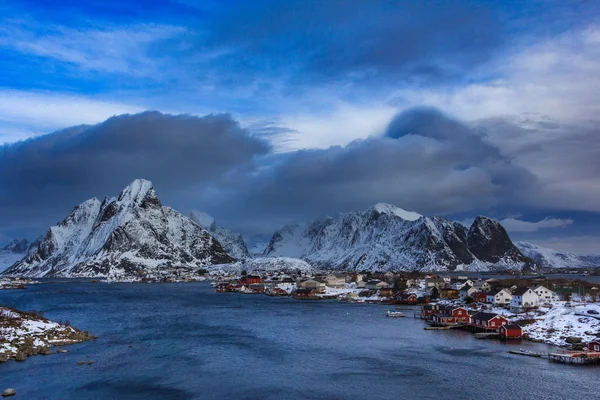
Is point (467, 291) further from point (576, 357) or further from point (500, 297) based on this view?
point (576, 357)

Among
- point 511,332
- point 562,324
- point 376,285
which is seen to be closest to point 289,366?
point 511,332

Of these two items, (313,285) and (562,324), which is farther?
(313,285)

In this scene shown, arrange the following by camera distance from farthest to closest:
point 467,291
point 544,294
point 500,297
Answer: point 467,291 < point 500,297 < point 544,294

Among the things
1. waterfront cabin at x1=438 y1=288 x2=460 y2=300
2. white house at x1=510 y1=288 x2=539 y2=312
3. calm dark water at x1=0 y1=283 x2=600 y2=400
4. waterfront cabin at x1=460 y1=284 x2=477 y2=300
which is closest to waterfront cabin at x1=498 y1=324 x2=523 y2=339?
calm dark water at x1=0 y1=283 x2=600 y2=400

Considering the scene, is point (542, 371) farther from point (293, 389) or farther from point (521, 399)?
point (293, 389)

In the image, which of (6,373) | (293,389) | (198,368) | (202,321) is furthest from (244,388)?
(202,321)

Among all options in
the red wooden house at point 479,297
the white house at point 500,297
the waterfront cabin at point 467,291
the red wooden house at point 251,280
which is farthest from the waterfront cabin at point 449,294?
the red wooden house at point 251,280

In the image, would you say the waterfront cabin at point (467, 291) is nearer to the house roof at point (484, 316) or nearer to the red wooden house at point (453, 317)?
the red wooden house at point (453, 317)
